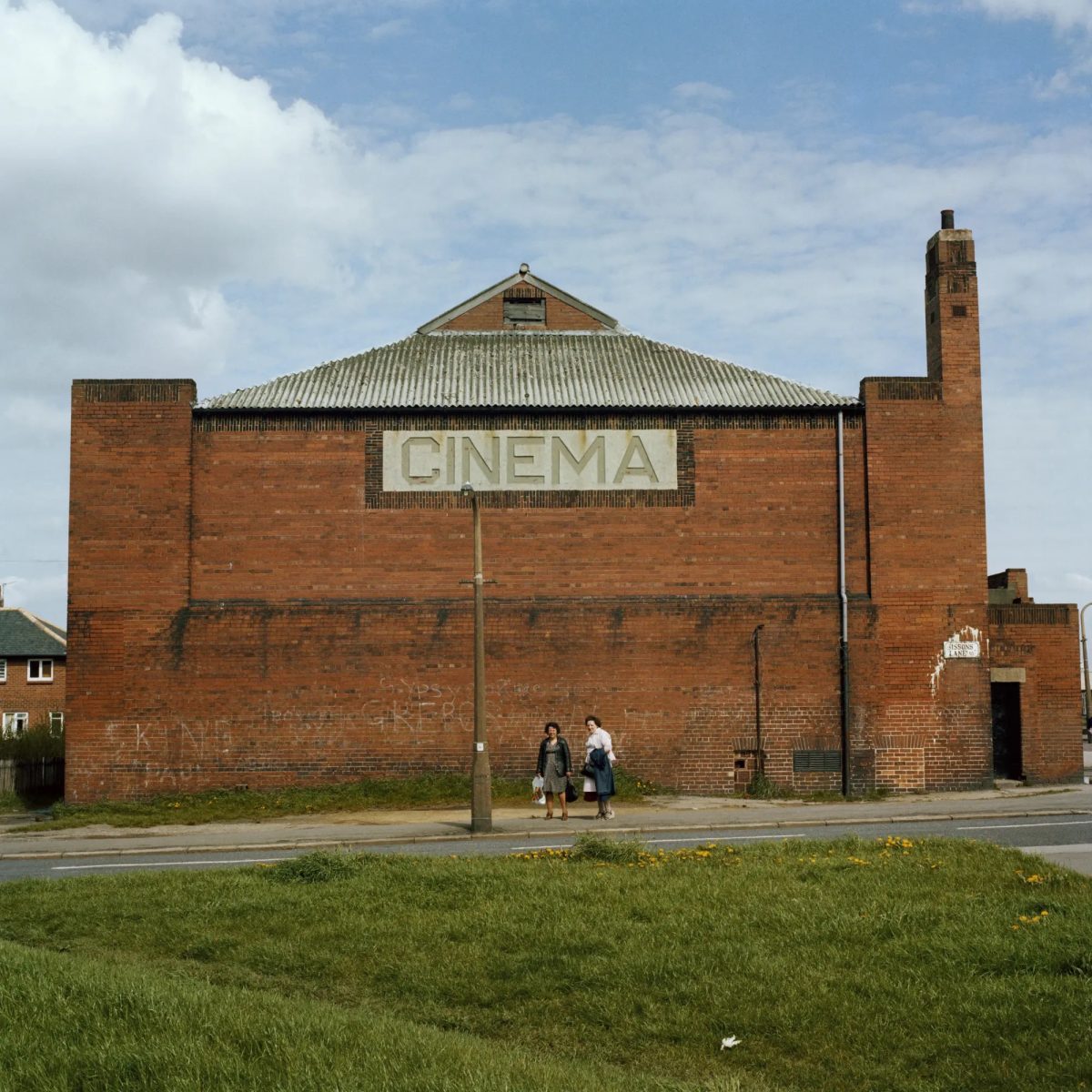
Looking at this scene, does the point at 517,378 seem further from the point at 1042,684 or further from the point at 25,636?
the point at 25,636

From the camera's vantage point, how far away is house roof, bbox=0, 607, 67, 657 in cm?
5856

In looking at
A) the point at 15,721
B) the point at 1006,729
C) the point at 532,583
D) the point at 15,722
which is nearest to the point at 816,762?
the point at 1006,729

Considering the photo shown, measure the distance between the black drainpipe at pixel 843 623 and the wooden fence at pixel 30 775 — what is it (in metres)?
18.7

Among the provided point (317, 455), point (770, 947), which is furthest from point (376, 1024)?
point (317, 455)

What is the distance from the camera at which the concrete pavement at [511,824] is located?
62.9ft

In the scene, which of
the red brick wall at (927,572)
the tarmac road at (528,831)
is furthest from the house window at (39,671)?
the red brick wall at (927,572)

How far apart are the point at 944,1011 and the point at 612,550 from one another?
63.6ft

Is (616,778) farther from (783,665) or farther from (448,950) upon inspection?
(448,950)

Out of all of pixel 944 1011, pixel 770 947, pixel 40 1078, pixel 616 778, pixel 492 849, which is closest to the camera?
pixel 40 1078

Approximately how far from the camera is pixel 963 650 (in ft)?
85.8

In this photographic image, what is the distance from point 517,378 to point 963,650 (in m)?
10.8

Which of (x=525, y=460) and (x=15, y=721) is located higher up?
(x=525, y=460)

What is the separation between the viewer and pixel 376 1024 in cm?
726

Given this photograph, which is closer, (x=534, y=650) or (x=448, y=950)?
(x=448, y=950)
